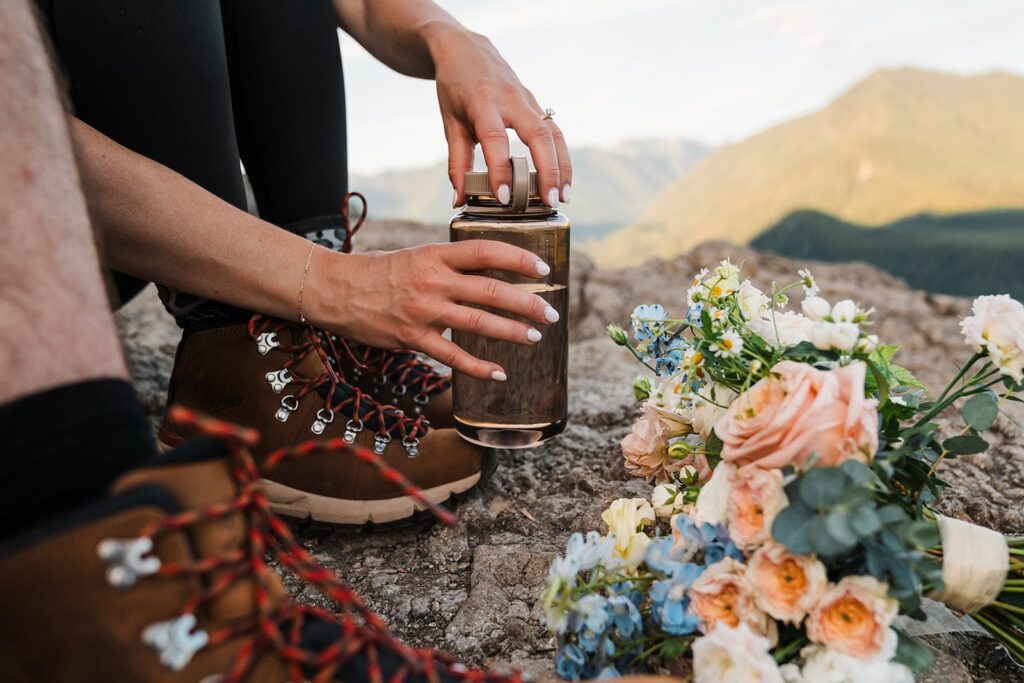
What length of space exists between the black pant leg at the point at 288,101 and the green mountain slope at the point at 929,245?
1.85 m

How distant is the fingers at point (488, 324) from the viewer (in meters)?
0.98

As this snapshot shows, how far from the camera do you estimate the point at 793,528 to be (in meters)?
0.58

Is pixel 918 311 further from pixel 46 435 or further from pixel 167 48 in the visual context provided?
pixel 46 435

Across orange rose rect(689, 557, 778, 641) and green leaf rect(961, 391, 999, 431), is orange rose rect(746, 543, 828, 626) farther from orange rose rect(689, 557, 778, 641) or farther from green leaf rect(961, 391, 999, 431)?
green leaf rect(961, 391, 999, 431)

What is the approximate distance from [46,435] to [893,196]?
3528 mm

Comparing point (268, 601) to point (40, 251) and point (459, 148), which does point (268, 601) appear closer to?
point (40, 251)

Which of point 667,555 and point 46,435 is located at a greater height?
point 46,435

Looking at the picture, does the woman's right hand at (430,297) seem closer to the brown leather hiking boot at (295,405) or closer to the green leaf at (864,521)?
the brown leather hiking boot at (295,405)

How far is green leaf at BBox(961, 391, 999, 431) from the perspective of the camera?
0.75 metres

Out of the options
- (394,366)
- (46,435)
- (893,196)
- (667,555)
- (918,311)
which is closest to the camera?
(46,435)

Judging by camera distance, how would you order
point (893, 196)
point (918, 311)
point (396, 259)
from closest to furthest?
point (396, 259) < point (918, 311) < point (893, 196)

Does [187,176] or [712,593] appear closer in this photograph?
[712,593]

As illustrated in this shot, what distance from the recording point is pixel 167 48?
105cm

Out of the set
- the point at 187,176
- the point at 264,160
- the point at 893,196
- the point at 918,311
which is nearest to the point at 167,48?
the point at 187,176
